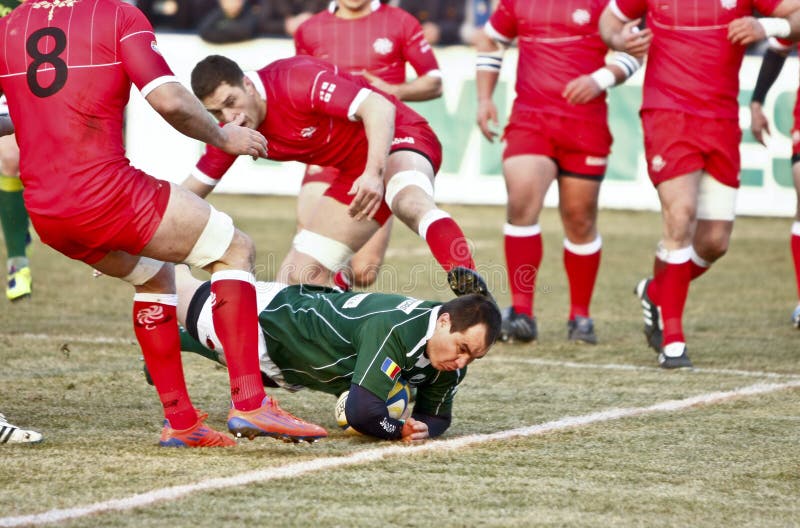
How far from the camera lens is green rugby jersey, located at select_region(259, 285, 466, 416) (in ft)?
15.8

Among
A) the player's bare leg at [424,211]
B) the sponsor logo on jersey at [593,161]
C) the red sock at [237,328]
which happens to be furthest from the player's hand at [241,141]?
the sponsor logo on jersey at [593,161]

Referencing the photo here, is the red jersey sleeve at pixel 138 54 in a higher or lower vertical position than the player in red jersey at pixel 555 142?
higher

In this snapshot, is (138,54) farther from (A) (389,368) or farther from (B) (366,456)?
(B) (366,456)

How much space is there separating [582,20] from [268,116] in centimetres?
267

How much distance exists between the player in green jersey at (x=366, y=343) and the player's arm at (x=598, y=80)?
2.57m

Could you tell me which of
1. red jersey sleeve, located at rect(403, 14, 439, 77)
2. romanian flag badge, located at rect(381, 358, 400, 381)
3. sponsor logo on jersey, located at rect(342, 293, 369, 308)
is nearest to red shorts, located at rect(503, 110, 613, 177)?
red jersey sleeve, located at rect(403, 14, 439, 77)

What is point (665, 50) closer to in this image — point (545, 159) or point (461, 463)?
point (545, 159)

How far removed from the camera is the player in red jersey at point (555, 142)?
7.85 meters

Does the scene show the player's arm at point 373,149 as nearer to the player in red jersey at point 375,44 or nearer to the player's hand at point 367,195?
the player's hand at point 367,195

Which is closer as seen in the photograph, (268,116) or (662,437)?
(662,437)

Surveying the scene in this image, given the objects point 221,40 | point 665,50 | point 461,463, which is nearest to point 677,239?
point 665,50

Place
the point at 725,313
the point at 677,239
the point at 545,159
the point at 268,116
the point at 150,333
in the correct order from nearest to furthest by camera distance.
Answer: the point at 150,333 → the point at 268,116 → the point at 677,239 → the point at 545,159 → the point at 725,313

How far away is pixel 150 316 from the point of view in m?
4.88

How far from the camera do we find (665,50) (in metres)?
7.10
